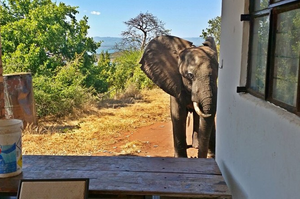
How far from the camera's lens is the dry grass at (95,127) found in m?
4.66

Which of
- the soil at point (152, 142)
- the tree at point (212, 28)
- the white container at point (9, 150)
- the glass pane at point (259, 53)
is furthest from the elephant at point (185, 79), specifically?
the tree at point (212, 28)

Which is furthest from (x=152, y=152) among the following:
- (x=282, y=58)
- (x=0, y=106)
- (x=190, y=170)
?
(x=282, y=58)

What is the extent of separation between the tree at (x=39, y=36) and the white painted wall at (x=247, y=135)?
18.8ft

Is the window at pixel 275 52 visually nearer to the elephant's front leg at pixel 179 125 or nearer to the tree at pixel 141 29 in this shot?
the elephant's front leg at pixel 179 125

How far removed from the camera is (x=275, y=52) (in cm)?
105

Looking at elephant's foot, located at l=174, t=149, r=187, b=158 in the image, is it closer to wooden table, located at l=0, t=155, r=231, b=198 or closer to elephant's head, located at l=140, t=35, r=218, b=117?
elephant's head, located at l=140, t=35, r=218, b=117

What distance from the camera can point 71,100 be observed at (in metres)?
6.47

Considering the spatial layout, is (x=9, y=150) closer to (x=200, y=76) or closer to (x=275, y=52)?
(x=275, y=52)

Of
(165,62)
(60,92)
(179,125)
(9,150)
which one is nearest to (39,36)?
(60,92)

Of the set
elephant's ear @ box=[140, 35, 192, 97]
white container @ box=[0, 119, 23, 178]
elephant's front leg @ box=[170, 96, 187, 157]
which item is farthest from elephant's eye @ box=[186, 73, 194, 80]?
white container @ box=[0, 119, 23, 178]

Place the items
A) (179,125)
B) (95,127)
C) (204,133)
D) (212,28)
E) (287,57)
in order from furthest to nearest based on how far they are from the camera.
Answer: (212,28), (95,127), (179,125), (204,133), (287,57)

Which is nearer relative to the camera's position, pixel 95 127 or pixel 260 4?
pixel 260 4

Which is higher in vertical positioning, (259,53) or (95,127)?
(259,53)

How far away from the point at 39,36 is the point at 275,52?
686cm
